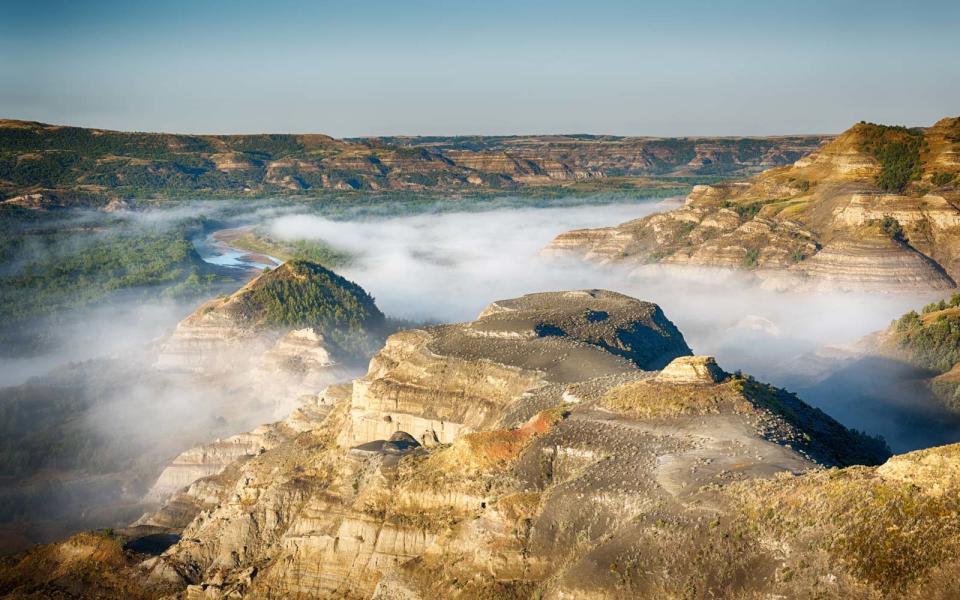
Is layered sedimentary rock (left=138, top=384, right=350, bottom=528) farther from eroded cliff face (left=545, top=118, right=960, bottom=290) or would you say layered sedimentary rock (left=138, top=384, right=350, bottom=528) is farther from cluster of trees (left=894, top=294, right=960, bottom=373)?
eroded cliff face (left=545, top=118, right=960, bottom=290)

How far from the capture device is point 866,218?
356ft

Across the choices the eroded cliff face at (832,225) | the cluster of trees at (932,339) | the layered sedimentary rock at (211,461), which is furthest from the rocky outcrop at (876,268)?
the layered sedimentary rock at (211,461)

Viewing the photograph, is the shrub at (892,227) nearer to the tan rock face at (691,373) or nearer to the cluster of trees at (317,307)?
the cluster of trees at (317,307)

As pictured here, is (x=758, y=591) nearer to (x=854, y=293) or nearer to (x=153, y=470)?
(x=153, y=470)

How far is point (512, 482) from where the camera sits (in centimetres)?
3531

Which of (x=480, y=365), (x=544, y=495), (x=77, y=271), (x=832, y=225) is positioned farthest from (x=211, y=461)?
(x=77, y=271)

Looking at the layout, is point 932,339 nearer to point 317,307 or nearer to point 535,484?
point 535,484

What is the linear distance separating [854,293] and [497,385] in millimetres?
62533

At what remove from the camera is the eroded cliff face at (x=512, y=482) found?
29.1 m

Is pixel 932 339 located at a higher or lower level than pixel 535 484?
lower

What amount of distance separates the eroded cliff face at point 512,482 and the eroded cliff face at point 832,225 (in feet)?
170

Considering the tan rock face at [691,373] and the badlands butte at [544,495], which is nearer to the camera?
the badlands butte at [544,495]

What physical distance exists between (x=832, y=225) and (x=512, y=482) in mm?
87214

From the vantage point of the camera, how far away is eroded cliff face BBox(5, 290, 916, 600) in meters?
29.1
